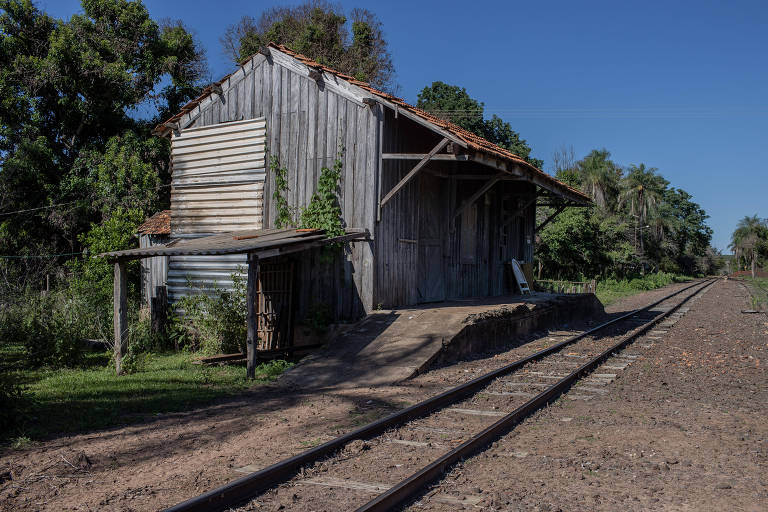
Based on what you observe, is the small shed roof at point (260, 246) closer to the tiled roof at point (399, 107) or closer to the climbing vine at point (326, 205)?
the climbing vine at point (326, 205)

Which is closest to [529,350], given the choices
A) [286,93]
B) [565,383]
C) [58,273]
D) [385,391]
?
[565,383]

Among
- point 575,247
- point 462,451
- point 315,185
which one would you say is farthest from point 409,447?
point 575,247

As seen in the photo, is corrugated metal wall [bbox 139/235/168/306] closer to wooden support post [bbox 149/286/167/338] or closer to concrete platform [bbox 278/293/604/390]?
wooden support post [bbox 149/286/167/338]

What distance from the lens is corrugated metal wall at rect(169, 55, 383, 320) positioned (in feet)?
40.3

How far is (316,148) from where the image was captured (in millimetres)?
13008

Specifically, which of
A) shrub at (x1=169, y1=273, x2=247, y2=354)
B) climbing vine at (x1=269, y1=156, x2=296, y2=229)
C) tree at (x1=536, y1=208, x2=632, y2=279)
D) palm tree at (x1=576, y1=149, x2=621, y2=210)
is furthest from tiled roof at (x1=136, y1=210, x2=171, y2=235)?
palm tree at (x1=576, y1=149, x2=621, y2=210)

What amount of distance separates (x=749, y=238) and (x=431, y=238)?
105m

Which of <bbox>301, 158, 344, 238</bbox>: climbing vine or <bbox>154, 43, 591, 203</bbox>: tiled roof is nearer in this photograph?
<bbox>154, 43, 591, 203</bbox>: tiled roof

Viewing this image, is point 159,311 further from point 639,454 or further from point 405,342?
point 639,454

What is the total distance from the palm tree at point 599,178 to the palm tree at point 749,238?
52.1 meters

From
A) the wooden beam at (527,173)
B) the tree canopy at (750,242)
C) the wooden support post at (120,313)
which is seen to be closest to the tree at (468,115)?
the wooden beam at (527,173)

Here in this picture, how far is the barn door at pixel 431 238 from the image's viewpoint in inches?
559

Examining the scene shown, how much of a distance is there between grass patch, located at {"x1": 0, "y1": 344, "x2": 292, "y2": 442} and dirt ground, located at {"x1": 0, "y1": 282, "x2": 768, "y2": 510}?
18.4 inches

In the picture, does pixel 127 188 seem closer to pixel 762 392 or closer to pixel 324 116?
pixel 324 116
